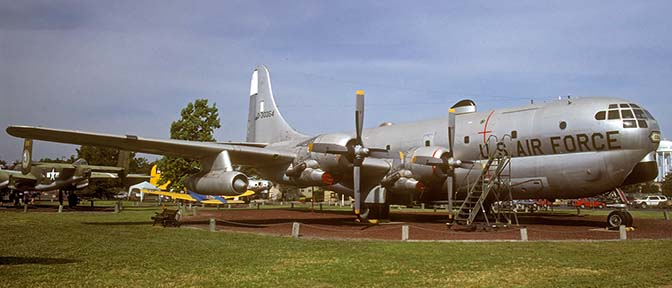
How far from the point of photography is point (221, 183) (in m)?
20.5

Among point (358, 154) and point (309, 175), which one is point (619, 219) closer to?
point (358, 154)

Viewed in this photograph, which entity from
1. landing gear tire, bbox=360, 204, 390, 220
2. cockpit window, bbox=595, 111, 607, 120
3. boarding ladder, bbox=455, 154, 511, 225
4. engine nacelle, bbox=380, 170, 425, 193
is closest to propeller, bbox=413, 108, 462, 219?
boarding ladder, bbox=455, 154, 511, 225

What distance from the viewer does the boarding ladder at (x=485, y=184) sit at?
1969 cm

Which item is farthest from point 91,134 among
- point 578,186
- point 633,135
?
point 633,135

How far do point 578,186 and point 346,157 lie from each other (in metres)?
8.87

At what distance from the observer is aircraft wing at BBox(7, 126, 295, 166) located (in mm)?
17962

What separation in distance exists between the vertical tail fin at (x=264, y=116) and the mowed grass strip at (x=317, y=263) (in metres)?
14.5

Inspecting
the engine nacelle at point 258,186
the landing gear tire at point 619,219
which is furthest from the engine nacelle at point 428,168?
the engine nacelle at point 258,186

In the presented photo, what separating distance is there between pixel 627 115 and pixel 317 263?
528 inches

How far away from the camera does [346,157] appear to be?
2092cm

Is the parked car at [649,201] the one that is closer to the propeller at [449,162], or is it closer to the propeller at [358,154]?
the propeller at [449,162]

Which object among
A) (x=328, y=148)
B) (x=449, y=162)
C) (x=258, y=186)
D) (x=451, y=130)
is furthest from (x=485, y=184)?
(x=258, y=186)

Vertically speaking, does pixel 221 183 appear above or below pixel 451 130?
below

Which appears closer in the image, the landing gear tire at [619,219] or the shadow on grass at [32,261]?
the shadow on grass at [32,261]
